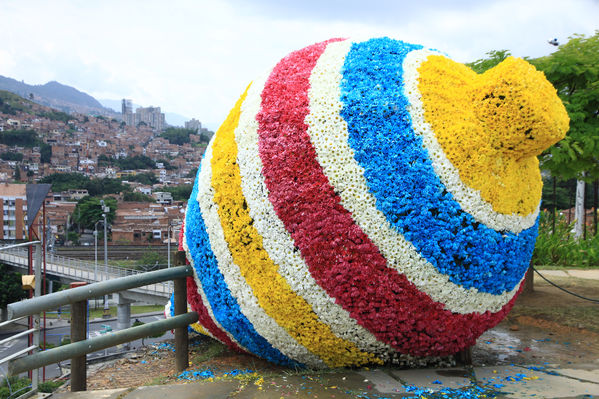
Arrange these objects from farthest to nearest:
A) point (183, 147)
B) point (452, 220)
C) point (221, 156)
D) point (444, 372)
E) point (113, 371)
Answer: point (183, 147)
point (113, 371)
point (221, 156)
point (444, 372)
point (452, 220)

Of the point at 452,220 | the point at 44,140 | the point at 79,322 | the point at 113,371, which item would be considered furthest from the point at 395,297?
the point at 44,140

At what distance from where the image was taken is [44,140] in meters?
130

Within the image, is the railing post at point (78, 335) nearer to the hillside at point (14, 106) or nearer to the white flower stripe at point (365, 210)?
the white flower stripe at point (365, 210)

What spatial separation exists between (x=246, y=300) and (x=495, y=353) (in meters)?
2.65

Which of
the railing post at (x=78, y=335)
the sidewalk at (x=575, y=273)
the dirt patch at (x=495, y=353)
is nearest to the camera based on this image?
the railing post at (x=78, y=335)

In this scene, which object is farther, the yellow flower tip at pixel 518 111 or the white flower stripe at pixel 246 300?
the white flower stripe at pixel 246 300

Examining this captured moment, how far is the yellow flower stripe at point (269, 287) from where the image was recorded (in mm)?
3949

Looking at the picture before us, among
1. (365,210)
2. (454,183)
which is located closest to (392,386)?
(365,210)

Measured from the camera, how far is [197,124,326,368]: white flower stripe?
13.5 ft

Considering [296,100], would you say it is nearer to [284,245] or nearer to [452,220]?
[284,245]

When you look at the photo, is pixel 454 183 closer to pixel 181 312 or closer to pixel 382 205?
pixel 382 205

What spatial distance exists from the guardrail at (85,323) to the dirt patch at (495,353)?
443 mm

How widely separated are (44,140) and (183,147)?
36450mm

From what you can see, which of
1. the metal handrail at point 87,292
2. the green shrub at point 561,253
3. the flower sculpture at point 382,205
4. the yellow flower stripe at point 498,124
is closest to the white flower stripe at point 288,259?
the flower sculpture at point 382,205
